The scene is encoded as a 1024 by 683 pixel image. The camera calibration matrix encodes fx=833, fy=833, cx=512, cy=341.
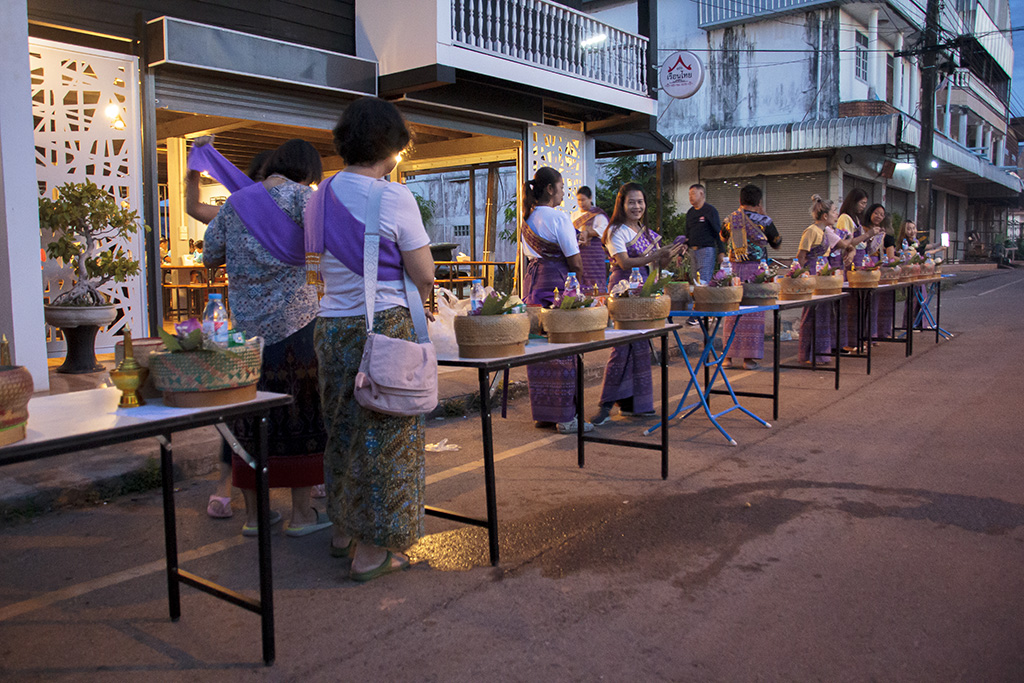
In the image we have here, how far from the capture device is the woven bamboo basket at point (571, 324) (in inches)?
174

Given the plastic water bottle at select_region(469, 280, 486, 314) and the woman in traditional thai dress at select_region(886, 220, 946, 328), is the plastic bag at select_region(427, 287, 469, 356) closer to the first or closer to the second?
the plastic water bottle at select_region(469, 280, 486, 314)

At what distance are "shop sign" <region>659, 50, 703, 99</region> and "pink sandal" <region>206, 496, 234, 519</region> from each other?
12842mm

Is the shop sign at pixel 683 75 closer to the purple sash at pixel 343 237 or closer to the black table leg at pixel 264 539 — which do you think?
the purple sash at pixel 343 237

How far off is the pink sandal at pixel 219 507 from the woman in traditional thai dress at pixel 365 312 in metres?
1.16

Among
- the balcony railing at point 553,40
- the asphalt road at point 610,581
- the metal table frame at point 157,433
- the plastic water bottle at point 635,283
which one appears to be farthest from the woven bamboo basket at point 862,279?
the metal table frame at point 157,433

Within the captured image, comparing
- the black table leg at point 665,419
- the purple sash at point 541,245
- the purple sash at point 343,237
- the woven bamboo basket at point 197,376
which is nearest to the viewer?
the woven bamboo basket at point 197,376

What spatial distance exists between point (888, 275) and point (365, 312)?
29.4 ft

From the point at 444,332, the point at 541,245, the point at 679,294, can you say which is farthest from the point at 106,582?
the point at 679,294

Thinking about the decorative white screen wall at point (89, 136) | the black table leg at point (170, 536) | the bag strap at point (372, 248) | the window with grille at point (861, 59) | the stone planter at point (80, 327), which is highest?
the window with grille at point (861, 59)

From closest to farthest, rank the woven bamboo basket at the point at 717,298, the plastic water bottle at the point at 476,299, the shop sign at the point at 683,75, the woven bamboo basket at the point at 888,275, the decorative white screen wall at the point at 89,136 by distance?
the plastic water bottle at the point at 476,299
the woven bamboo basket at the point at 717,298
the decorative white screen wall at the point at 89,136
the woven bamboo basket at the point at 888,275
the shop sign at the point at 683,75

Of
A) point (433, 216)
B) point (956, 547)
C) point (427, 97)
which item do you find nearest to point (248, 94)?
point (427, 97)

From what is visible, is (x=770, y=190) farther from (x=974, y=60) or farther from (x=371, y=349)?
(x=371, y=349)

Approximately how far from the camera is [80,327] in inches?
298

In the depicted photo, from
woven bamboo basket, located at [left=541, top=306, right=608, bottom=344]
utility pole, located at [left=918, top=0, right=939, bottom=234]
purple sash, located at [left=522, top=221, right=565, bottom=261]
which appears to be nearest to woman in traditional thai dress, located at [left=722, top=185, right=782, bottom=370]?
purple sash, located at [left=522, top=221, right=565, bottom=261]
